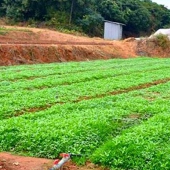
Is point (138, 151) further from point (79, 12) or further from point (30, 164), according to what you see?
point (79, 12)

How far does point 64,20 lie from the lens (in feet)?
166

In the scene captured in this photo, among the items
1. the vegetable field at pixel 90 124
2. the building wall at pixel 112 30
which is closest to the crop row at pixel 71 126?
the vegetable field at pixel 90 124

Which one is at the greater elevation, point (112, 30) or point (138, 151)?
point (112, 30)

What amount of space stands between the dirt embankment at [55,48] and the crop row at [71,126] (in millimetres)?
17106

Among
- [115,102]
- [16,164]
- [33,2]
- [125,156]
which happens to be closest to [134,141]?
[125,156]

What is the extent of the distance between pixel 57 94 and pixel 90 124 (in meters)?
4.96

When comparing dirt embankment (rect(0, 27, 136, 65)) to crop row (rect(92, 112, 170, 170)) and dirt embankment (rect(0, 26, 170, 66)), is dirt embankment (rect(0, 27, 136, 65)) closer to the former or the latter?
dirt embankment (rect(0, 26, 170, 66))

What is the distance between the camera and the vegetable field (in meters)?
8.12

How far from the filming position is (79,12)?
52844mm

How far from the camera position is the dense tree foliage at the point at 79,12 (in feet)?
163

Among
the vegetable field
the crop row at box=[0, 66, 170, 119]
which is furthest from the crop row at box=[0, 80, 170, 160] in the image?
the crop row at box=[0, 66, 170, 119]

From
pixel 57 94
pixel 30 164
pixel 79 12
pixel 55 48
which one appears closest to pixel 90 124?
pixel 30 164

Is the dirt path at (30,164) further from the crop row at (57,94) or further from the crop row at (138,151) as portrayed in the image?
the crop row at (57,94)

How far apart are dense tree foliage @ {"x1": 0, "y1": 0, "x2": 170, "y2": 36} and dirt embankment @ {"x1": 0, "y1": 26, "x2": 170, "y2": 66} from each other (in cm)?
833
